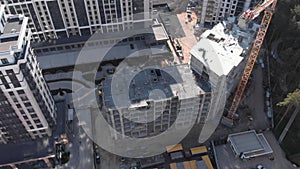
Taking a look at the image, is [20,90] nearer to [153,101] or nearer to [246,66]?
[153,101]

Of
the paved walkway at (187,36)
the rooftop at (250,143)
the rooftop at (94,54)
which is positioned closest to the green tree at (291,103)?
the rooftop at (250,143)

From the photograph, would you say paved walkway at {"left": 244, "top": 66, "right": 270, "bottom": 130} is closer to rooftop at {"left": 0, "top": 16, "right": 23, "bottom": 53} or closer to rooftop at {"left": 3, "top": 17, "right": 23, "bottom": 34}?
rooftop at {"left": 0, "top": 16, "right": 23, "bottom": 53}

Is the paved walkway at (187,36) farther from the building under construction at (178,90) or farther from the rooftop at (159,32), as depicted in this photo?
the building under construction at (178,90)

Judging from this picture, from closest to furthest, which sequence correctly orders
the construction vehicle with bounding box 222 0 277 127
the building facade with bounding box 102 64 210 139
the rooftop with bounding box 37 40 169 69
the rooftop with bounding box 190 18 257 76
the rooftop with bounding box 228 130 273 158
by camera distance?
the building facade with bounding box 102 64 210 139, the construction vehicle with bounding box 222 0 277 127, the rooftop with bounding box 190 18 257 76, the rooftop with bounding box 228 130 273 158, the rooftop with bounding box 37 40 169 69

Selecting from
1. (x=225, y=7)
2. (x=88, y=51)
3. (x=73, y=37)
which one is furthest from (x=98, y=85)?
(x=225, y=7)

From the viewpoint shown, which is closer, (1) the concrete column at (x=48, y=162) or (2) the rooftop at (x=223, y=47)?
(1) the concrete column at (x=48, y=162)

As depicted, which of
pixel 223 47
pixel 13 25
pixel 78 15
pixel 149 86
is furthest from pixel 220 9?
pixel 13 25

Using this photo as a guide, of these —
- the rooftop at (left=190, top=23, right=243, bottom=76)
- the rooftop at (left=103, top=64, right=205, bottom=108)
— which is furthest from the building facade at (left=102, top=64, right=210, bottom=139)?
the rooftop at (left=190, top=23, right=243, bottom=76)
